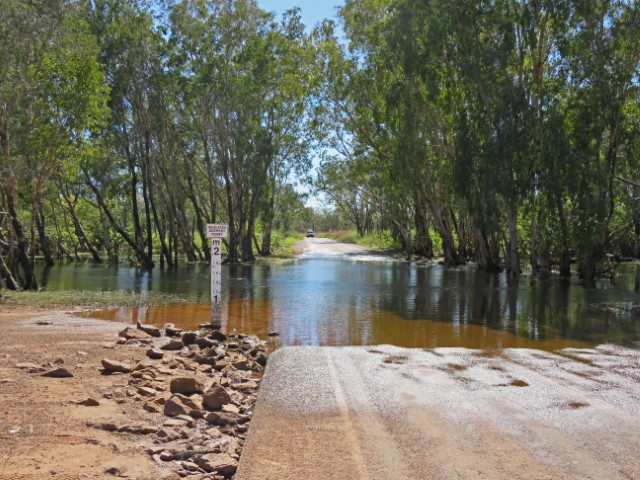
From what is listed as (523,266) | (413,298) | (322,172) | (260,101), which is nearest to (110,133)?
(260,101)

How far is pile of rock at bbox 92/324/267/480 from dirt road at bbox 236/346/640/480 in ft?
0.80

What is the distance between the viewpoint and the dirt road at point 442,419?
4.47m

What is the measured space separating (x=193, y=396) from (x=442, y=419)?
277 cm

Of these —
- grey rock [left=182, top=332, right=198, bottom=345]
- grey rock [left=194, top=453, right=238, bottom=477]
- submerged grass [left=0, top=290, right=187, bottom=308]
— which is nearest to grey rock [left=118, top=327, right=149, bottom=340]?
grey rock [left=182, top=332, right=198, bottom=345]

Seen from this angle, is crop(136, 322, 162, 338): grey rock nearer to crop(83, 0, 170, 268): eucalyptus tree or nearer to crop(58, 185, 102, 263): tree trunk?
crop(83, 0, 170, 268): eucalyptus tree

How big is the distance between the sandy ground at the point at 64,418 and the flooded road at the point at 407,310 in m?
4.39

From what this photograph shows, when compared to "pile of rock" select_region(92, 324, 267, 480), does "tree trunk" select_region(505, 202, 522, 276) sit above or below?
above

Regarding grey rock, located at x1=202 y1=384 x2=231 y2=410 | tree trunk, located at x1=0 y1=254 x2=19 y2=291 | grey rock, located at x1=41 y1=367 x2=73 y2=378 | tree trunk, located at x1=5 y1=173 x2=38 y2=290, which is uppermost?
tree trunk, located at x1=5 y1=173 x2=38 y2=290

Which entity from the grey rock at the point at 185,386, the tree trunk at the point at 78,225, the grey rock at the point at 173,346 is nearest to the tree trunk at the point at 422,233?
the tree trunk at the point at 78,225

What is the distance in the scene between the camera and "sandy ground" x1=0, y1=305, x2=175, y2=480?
159 inches

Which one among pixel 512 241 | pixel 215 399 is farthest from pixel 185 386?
pixel 512 241

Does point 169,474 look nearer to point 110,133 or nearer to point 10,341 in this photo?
point 10,341

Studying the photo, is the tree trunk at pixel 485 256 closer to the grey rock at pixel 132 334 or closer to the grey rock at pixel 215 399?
the grey rock at pixel 132 334

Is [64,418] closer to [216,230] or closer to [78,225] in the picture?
[216,230]
